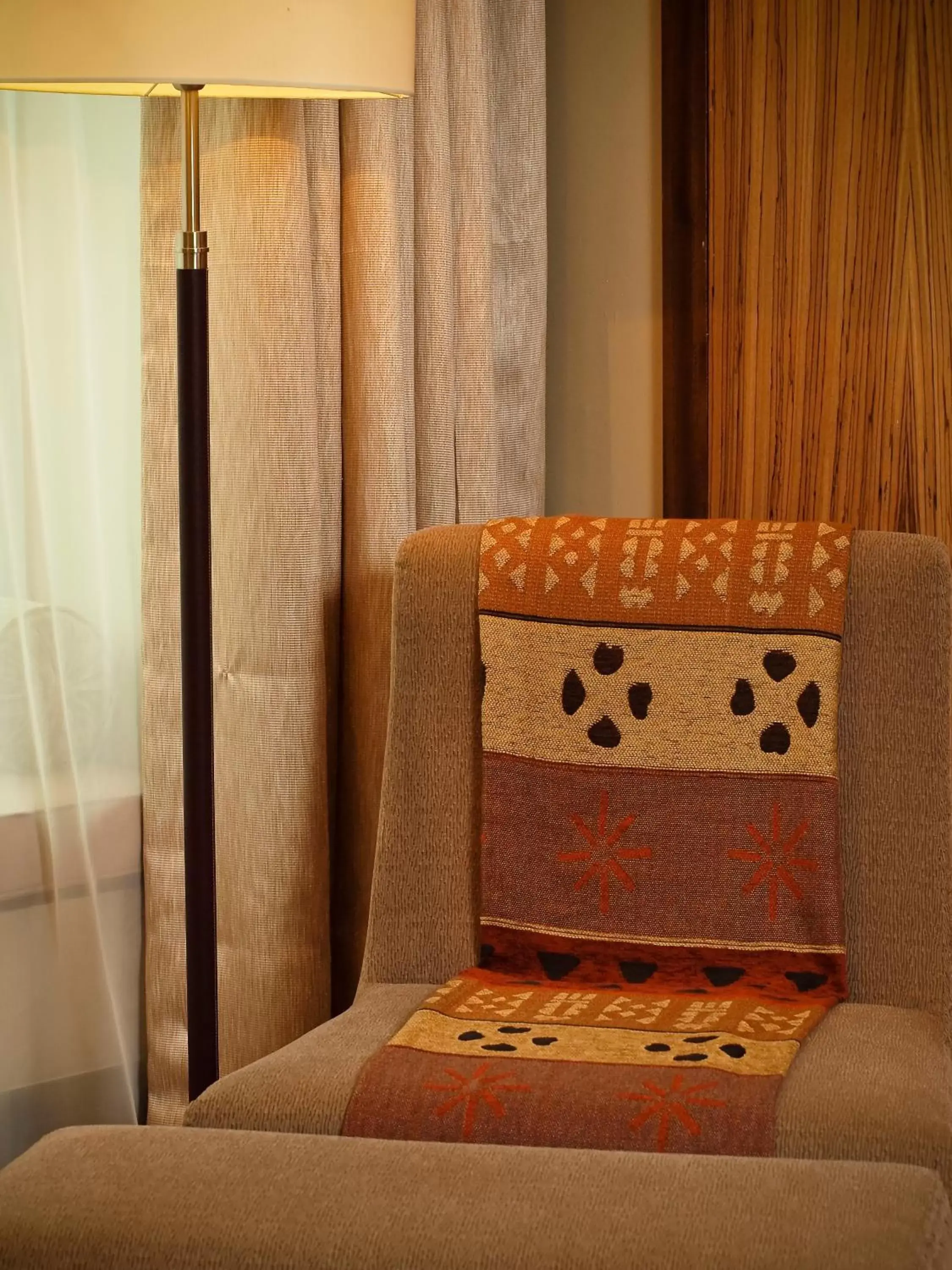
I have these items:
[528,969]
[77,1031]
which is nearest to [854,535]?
[528,969]

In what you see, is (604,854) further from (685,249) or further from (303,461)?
(685,249)

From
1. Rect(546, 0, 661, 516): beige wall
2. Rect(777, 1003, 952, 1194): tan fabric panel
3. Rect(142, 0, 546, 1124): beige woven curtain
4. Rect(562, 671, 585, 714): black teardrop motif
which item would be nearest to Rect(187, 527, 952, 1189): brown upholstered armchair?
Rect(777, 1003, 952, 1194): tan fabric panel

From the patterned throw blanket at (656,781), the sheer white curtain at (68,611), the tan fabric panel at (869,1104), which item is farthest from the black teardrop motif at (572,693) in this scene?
the sheer white curtain at (68,611)

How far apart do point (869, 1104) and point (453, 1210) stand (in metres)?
0.47

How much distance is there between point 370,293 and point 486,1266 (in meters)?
1.28

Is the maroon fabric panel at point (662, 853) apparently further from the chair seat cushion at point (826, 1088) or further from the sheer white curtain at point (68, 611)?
the sheer white curtain at point (68, 611)

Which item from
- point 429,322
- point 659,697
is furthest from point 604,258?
point 659,697

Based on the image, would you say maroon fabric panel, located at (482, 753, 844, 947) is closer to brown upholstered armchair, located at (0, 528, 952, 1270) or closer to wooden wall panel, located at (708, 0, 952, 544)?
brown upholstered armchair, located at (0, 528, 952, 1270)

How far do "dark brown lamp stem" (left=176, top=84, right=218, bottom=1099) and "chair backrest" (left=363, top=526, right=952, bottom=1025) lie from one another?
7.6 inches

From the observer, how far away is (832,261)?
1.91 metres

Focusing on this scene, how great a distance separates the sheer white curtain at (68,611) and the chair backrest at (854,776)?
1.24ft

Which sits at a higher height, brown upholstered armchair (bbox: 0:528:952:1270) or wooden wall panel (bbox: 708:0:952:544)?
wooden wall panel (bbox: 708:0:952:544)

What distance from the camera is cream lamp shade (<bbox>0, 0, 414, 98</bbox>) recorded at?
1402 mm

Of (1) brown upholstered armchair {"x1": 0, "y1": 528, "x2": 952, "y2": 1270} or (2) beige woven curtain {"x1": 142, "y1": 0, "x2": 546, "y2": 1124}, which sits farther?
(2) beige woven curtain {"x1": 142, "y1": 0, "x2": 546, "y2": 1124}
